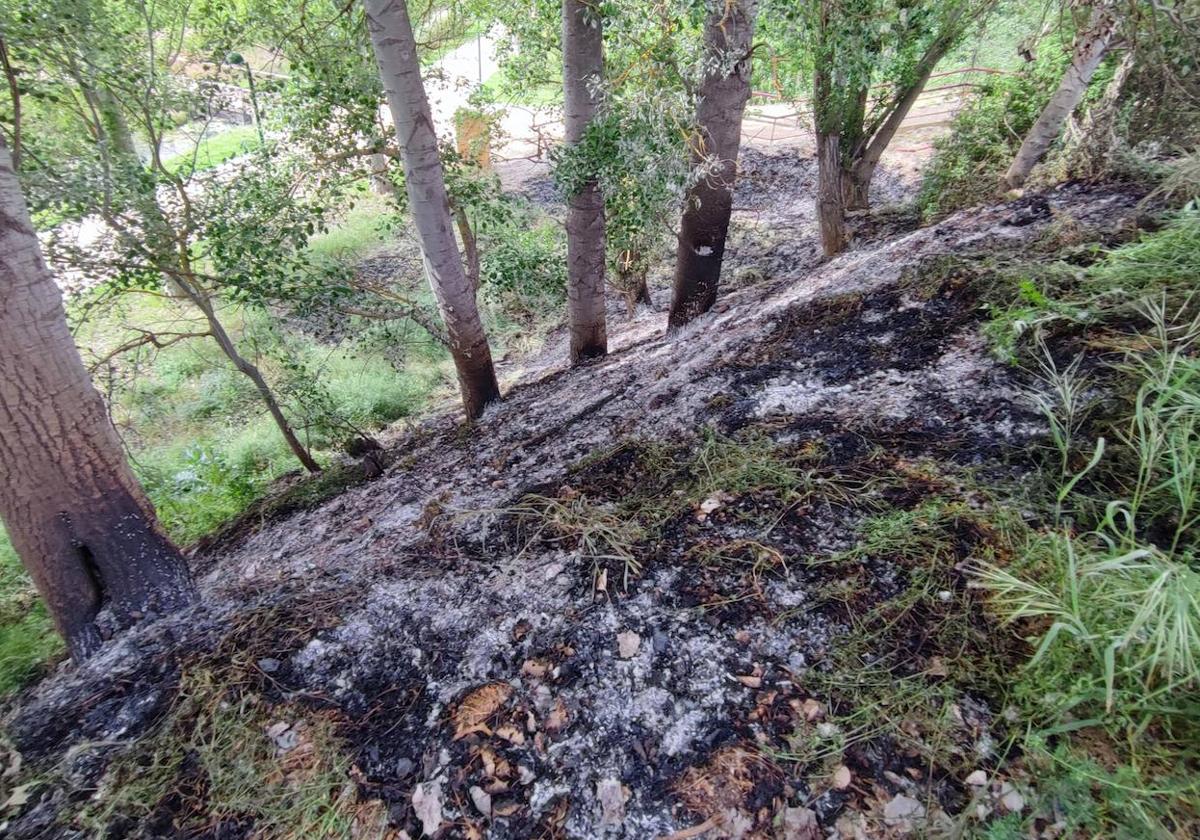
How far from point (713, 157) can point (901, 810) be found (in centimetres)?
388

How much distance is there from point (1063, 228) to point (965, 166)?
322 cm

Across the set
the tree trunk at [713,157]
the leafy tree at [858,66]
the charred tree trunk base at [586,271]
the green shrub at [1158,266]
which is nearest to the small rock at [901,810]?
the green shrub at [1158,266]

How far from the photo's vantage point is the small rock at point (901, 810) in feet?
4.34

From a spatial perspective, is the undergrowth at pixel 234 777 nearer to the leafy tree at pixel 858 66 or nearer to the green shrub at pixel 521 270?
the leafy tree at pixel 858 66

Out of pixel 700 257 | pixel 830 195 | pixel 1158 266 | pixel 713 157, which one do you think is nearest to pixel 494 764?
pixel 1158 266

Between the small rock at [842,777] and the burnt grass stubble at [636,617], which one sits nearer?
the small rock at [842,777]

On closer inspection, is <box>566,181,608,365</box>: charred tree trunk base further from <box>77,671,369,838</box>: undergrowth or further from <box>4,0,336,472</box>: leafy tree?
<box>77,671,369,838</box>: undergrowth

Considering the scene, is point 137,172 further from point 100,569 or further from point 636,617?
point 636,617

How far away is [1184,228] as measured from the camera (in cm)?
244

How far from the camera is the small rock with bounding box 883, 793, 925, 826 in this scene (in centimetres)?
132

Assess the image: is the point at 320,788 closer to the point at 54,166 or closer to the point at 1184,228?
the point at 1184,228

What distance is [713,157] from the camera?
4.10 metres

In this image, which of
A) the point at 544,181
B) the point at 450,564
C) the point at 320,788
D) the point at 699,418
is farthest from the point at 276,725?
the point at 544,181

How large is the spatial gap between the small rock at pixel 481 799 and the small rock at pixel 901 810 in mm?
961
